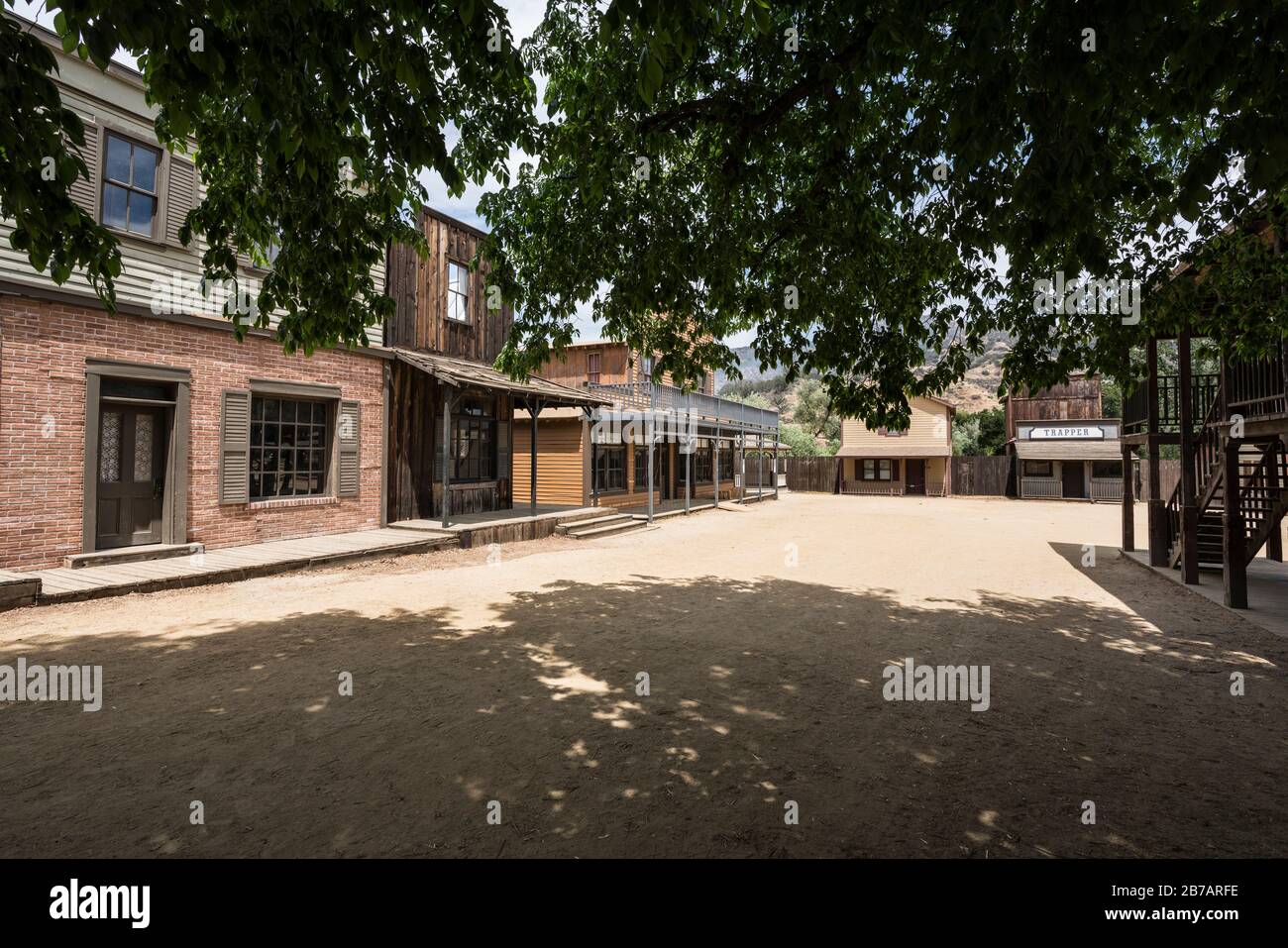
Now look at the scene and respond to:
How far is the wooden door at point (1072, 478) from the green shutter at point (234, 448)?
125 ft

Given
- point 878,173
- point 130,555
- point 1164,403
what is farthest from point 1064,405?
point 130,555

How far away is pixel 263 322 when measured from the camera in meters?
5.02

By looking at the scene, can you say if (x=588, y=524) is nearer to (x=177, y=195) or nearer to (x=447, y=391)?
(x=447, y=391)

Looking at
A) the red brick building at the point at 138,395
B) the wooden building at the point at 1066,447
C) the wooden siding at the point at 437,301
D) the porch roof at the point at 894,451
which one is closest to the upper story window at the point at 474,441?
the wooden siding at the point at 437,301

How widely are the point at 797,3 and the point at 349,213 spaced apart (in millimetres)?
3807

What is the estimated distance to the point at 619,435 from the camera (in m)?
22.3

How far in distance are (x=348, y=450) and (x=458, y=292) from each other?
5162mm

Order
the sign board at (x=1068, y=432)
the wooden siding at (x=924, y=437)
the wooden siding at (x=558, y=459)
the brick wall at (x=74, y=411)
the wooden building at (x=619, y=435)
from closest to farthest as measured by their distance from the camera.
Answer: the brick wall at (x=74, y=411) → the wooden building at (x=619, y=435) → the wooden siding at (x=558, y=459) → the sign board at (x=1068, y=432) → the wooden siding at (x=924, y=437)

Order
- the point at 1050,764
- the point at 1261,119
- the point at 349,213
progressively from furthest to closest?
the point at 349,213 < the point at 1050,764 < the point at 1261,119

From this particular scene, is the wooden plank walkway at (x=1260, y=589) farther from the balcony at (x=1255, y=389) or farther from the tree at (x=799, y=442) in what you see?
the tree at (x=799, y=442)

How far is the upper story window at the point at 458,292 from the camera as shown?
1538 cm

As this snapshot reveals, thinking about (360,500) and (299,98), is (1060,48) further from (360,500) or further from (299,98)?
(360,500)

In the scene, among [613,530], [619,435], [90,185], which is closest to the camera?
[90,185]
